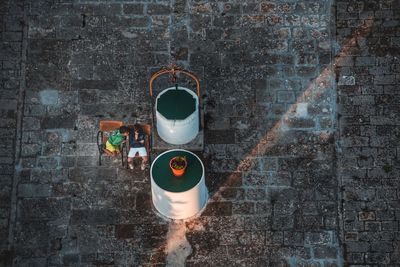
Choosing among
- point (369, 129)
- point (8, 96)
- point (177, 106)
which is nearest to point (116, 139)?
point (177, 106)

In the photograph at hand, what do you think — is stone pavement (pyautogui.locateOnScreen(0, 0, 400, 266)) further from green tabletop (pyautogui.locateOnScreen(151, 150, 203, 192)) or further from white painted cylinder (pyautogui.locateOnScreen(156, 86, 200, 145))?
green tabletop (pyautogui.locateOnScreen(151, 150, 203, 192))

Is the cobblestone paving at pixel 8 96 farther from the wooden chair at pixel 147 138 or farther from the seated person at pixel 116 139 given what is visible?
the wooden chair at pixel 147 138

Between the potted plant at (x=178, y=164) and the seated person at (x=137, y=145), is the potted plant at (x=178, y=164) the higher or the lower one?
the lower one

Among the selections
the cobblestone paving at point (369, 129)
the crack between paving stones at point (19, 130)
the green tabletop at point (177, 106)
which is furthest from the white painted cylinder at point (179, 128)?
the cobblestone paving at point (369, 129)

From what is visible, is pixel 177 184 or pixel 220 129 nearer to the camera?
pixel 177 184

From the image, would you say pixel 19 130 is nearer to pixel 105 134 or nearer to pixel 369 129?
pixel 105 134

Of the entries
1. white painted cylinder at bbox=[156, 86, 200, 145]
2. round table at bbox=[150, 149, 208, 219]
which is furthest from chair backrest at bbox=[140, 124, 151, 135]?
round table at bbox=[150, 149, 208, 219]
